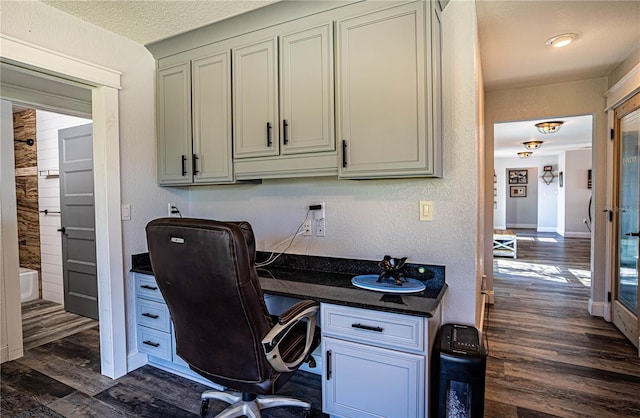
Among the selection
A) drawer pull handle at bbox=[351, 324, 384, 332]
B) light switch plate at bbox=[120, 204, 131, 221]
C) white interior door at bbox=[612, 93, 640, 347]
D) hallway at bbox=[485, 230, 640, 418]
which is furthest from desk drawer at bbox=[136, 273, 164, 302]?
white interior door at bbox=[612, 93, 640, 347]

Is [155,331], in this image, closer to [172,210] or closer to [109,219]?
[109,219]

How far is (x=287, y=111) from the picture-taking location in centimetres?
212

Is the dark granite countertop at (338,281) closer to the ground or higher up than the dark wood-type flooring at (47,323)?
higher up

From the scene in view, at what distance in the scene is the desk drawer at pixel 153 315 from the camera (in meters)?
2.32

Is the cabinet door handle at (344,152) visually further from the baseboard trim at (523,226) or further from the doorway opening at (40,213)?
the baseboard trim at (523,226)

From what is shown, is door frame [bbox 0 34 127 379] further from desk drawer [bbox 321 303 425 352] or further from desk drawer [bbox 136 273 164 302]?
desk drawer [bbox 321 303 425 352]

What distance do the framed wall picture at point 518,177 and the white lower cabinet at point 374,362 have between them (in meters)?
11.1

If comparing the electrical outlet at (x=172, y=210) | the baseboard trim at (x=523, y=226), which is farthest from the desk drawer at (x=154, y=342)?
the baseboard trim at (x=523, y=226)

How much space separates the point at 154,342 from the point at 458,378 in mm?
2008

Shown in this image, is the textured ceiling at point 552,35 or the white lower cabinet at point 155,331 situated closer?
the textured ceiling at point 552,35

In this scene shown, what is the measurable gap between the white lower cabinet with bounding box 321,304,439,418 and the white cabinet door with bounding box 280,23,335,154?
3.25 feet

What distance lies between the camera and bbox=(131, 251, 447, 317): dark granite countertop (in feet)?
5.34

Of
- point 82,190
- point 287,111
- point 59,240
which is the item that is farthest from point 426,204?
point 59,240

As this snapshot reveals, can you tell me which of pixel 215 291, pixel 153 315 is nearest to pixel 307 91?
pixel 215 291
